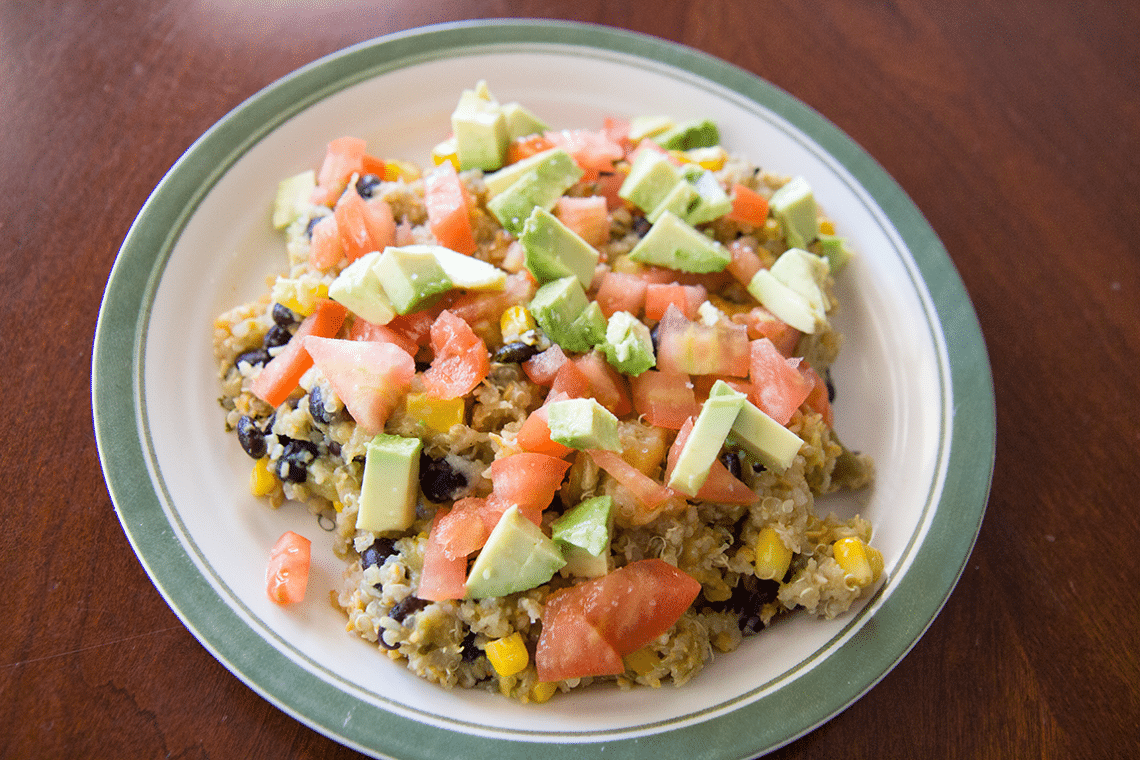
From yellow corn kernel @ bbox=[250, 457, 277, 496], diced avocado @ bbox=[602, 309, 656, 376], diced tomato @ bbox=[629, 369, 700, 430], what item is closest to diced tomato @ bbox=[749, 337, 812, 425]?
diced tomato @ bbox=[629, 369, 700, 430]

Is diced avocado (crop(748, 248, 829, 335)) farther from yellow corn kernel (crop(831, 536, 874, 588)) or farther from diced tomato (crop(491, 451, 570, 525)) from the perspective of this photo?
diced tomato (crop(491, 451, 570, 525))

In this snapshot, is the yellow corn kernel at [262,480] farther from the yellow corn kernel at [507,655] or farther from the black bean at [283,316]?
the yellow corn kernel at [507,655]

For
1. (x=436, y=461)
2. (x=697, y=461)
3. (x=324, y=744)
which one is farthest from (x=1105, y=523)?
(x=324, y=744)

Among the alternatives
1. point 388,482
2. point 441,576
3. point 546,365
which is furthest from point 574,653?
point 546,365

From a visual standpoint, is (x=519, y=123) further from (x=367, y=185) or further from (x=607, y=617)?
(x=607, y=617)

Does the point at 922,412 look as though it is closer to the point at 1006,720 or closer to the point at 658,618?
the point at 1006,720
